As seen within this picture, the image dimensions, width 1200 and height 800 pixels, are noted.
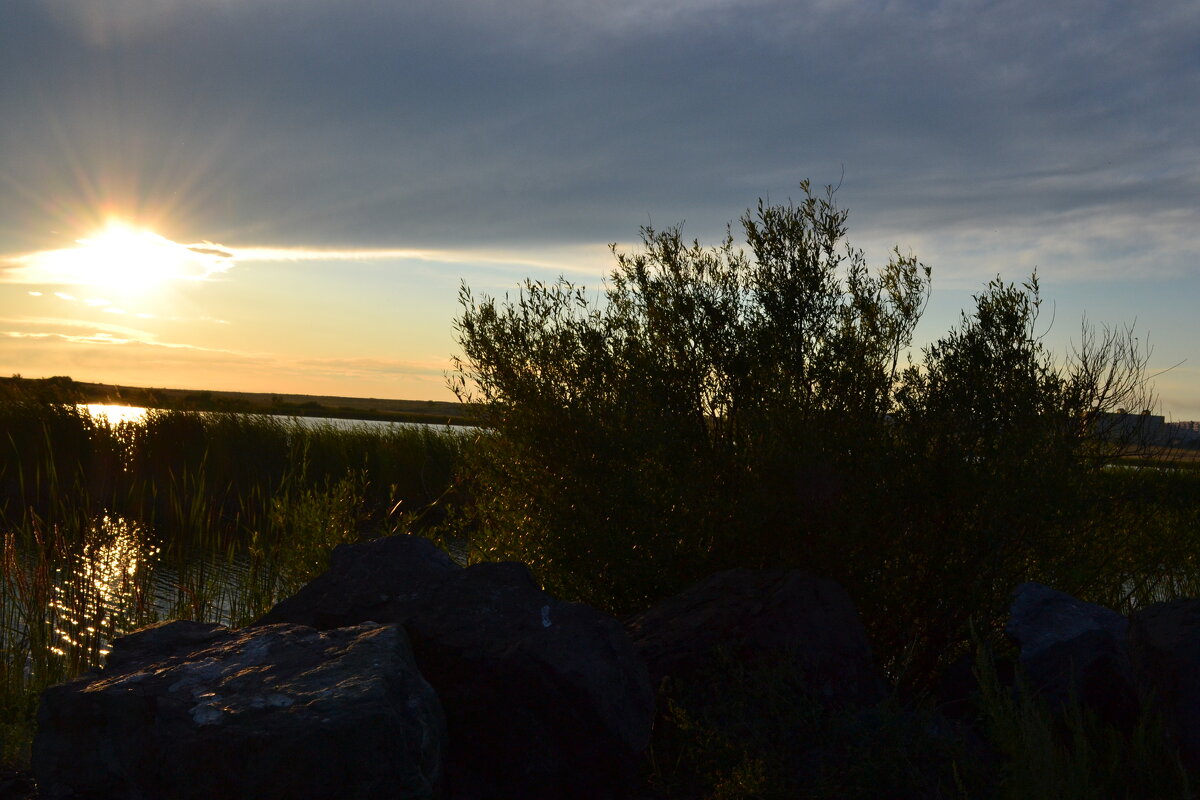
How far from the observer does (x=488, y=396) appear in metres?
8.45

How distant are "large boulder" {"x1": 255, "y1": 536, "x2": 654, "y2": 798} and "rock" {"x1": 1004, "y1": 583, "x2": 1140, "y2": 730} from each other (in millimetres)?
2482

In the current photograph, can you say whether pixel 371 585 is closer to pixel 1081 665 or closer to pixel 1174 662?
pixel 1081 665

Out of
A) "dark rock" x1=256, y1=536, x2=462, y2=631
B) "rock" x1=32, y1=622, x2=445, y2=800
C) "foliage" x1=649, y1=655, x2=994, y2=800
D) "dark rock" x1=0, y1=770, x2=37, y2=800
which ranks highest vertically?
"dark rock" x1=256, y1=536, x2=462, y2=631

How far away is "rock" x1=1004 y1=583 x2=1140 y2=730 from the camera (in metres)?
5.47

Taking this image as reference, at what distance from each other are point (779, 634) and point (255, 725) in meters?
3.04

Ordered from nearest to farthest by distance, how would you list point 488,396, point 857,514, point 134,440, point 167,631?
point 167,631 → point 857,514 → point 488,396 → point 134,440

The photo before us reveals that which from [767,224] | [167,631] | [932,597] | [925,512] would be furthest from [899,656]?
[167,631]

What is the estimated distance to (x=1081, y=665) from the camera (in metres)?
5.55

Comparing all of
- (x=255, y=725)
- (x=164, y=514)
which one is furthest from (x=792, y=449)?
(x=164, y=514)

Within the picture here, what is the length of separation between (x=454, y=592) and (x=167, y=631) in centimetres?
152

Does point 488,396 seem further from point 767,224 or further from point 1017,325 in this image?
point 1017,325

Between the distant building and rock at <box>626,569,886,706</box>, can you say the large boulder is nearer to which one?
rock at <box>626,569,886,706</box>

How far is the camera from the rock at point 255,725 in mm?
3682

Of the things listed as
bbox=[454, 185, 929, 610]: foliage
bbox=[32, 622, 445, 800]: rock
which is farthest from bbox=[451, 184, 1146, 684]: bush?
bbox=[32, 622, 445, 800]: rock
